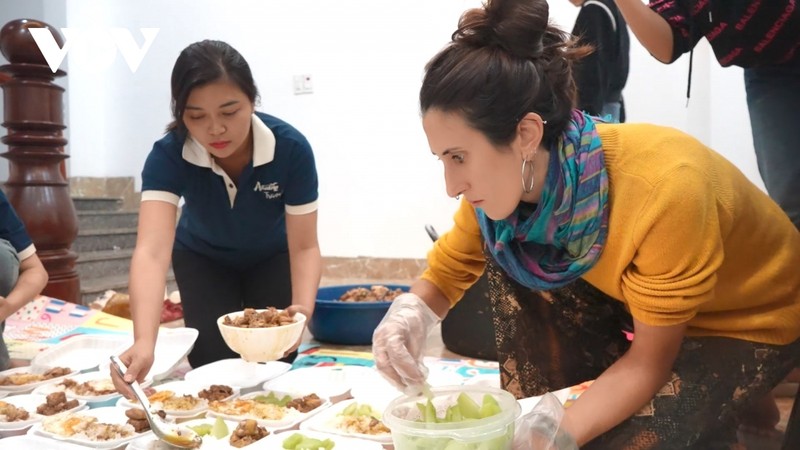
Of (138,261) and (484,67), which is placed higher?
(484,67)

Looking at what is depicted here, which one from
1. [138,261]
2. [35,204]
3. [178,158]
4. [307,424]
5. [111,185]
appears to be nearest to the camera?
[307,424]

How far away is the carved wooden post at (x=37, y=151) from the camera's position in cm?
240

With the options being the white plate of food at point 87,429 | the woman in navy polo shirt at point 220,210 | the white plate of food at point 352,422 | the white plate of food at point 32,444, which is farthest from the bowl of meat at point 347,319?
the white plate of food at point 32,444

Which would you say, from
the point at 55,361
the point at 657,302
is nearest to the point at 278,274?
the point at 55,361

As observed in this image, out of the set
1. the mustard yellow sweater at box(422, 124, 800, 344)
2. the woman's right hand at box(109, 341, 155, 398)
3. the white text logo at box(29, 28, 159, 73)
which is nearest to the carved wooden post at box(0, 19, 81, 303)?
the woman's right hand at box(109, 341, 155, 398)

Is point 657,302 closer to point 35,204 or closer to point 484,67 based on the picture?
point 484,67

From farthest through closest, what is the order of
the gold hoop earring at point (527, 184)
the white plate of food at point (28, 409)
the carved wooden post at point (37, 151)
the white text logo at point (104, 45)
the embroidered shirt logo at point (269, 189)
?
the white text logo at point (104, 45), the carved wooden post at point (37, 151), the embroidered shirt logo at point (269, 189), the white plate of food at point (28, 409), the gold hoop earring at point (527, 184)

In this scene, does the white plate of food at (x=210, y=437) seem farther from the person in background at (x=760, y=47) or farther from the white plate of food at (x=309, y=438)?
the person in background at (x=760, y=47)

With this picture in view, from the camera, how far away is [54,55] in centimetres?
247

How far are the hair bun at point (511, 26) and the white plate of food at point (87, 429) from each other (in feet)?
3.08

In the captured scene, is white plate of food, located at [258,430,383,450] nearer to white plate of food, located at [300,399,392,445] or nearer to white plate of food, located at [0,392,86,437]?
white plate of food, located at [300,399,392,445]

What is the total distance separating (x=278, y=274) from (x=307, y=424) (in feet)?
2.23

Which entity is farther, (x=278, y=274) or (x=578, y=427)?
(x=278, y=274)

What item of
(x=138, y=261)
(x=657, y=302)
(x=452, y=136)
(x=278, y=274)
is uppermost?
(x=452, y=136)
